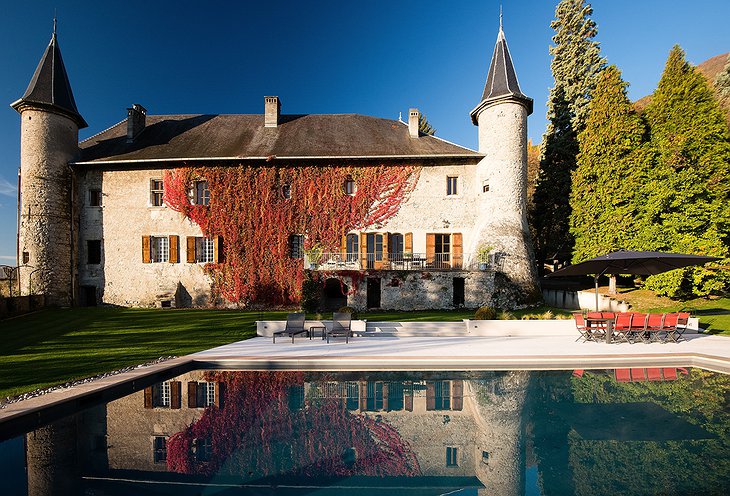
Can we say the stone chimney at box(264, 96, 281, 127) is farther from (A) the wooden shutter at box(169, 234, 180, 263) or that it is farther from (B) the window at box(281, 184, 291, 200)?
(A) the wooden shutter at box(169, 234, 180, 263)

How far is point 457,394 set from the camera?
22.1ft

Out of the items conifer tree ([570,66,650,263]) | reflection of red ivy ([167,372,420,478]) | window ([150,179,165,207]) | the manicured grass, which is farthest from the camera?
window ([150,179,165,207])

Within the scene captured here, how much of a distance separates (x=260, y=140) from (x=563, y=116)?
21555 millimetres

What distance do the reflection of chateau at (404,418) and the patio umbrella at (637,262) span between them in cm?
613

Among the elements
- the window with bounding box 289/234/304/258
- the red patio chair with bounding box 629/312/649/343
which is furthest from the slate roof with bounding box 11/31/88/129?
the red patio chair with bounding box 629/312/649/343

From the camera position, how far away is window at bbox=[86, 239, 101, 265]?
20.3 metres

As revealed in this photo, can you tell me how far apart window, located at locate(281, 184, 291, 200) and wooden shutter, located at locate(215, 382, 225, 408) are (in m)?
14.3

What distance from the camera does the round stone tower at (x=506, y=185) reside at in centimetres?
1841

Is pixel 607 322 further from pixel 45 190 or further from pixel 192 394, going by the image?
pixel 45 190

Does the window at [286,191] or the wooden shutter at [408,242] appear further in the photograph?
the window at [286,191]

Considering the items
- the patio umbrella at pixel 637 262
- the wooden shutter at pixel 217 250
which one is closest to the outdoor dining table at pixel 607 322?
the patio umbrella at pixel 637 262

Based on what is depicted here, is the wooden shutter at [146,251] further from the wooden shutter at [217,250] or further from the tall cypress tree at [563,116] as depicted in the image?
the tall cypress tree at [563,116]

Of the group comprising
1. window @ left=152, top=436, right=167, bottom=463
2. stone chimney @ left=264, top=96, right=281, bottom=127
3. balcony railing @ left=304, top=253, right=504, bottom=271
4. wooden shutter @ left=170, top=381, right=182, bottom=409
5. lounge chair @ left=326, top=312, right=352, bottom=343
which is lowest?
window @ left=152, top=436, right=167, bottom=463

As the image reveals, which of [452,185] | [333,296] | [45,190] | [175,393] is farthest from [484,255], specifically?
[45,190]
